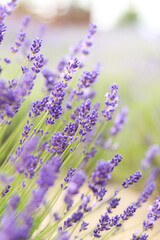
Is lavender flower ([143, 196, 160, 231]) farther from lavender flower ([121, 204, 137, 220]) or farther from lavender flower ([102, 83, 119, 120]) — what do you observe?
lavender flower ([102, 83, 119, 120])

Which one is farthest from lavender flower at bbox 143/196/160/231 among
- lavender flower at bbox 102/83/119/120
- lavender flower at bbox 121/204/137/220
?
lavender flower at bbox 102/83/119/120

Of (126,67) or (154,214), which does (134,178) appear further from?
(126,67)

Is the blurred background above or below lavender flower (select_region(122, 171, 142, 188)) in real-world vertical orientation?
above

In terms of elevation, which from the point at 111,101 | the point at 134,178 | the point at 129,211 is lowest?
the point at 129,211

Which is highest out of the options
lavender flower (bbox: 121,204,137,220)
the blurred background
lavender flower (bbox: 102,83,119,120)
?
the blurred background

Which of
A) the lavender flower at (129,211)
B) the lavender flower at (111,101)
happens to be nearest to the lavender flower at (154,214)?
the lavender flower at (129,211)

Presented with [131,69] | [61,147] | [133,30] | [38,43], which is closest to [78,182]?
[61,147]

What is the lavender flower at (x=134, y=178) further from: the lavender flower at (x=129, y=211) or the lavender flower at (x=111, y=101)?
the lavender flower at (x=111, y=101)

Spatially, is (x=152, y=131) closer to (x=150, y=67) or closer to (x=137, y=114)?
(x=137, y=114)

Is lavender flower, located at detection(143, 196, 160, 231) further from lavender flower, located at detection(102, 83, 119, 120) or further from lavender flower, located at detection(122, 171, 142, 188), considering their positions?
lavender flower, located at detection(102, 83, 119, 120)

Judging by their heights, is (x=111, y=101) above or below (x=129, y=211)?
above

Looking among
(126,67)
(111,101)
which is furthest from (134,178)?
(126,67)
